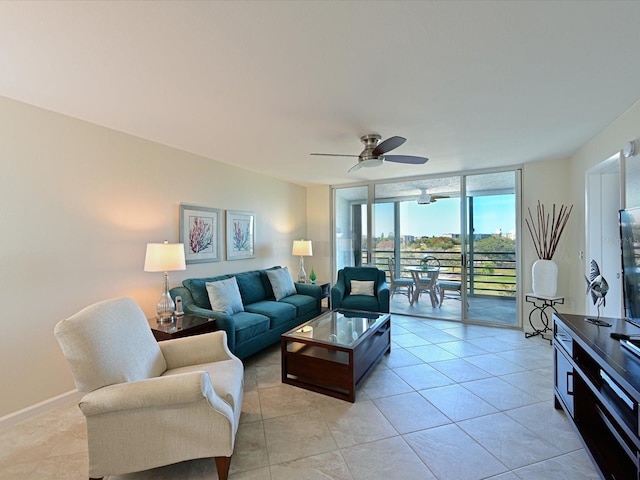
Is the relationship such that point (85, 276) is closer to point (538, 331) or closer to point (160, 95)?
point (160, 95)

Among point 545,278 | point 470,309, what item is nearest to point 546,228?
point 545,278

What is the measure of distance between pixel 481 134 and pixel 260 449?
3358 millimetres

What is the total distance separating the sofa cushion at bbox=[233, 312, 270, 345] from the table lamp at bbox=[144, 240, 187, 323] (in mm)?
668

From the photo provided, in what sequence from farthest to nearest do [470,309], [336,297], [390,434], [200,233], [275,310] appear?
[470,309] → [336,297] → [200,233] → [275,310] → [390,434]

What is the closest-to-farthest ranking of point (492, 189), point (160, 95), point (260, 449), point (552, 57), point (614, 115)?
point (552, 57) → point (260, 449) → point (160, 95) → point (614, 115) → point (492, 189)

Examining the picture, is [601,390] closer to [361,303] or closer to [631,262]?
[631,262]

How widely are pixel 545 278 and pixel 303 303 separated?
10.6 feet

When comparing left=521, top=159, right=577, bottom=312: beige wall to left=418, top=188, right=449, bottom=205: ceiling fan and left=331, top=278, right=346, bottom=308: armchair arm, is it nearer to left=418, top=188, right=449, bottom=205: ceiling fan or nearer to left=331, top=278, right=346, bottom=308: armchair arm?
left=418, top=188, right=449, bottom=205: ceiling fan

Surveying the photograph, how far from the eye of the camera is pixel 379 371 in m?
2.91

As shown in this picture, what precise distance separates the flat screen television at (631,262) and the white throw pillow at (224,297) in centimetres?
336

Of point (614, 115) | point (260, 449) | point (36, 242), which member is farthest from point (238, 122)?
point (614, 115)

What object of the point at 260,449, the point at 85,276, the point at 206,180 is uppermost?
the point at 206,180

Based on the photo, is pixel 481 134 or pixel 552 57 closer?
pixel 552 57

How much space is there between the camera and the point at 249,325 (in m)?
3.02
